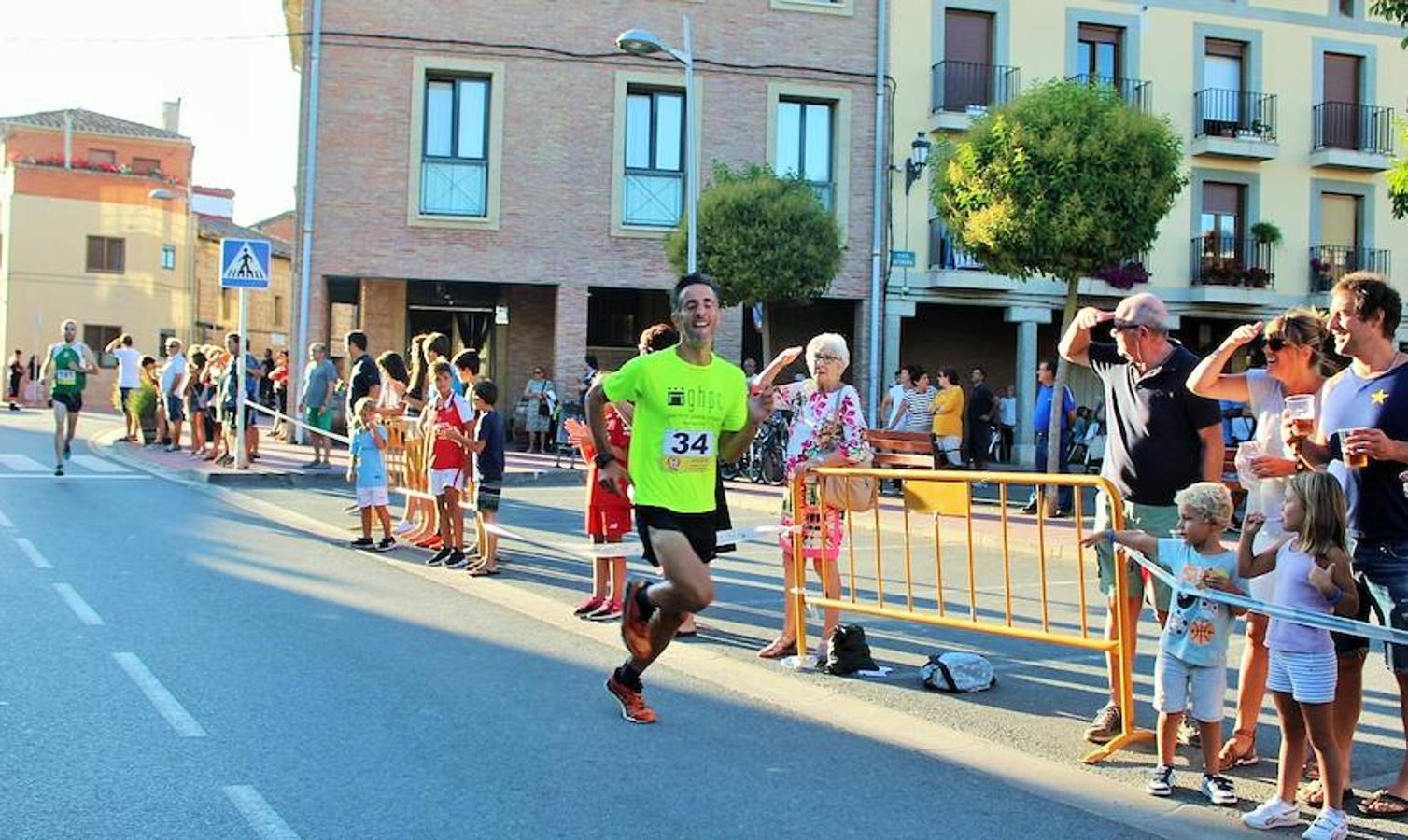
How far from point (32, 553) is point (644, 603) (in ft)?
22.0

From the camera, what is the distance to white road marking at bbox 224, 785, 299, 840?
15.0ft

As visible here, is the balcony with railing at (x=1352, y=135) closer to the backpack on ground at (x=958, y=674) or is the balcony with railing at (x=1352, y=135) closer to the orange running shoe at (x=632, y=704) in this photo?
the backpack on ground at (x=958, y=674)

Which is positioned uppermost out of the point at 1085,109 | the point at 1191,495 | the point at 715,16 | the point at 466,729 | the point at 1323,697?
the point at 715,16

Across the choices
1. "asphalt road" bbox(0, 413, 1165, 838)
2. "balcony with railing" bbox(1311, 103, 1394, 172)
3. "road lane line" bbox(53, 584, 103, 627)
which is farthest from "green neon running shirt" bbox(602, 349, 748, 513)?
"balcony with railing" bbox(1311, 103, 1394, 172)

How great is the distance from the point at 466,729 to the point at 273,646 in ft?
6.91

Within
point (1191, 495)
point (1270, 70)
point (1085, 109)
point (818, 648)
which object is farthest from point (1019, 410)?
point (1191, 495)

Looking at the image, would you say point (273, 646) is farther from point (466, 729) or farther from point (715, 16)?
point (715, 16)

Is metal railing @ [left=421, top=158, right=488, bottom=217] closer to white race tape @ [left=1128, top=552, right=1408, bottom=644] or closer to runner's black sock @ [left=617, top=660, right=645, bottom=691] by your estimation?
runner's black sock @ [left=617, top=660, right=645, bottom=691]

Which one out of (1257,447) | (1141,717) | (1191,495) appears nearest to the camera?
(1191,495)

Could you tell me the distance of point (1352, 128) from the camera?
3011cm

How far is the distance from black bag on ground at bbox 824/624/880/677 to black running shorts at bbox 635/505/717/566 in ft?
4.67

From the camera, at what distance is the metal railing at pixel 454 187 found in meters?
25.8

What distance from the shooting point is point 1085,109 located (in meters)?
18.1

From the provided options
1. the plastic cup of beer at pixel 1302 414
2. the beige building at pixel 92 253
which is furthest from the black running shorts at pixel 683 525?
the beige building at pixel 92 253
